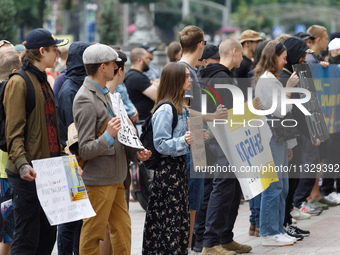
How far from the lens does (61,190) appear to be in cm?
499

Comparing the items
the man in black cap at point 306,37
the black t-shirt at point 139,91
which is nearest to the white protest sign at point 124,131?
the black t-shirt at point 139,91

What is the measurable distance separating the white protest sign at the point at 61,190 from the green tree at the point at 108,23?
21.4 meters

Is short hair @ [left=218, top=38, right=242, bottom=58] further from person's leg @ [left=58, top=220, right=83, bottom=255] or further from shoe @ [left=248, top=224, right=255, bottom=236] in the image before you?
person's leg @ [left=58, top=220, right=83, bottom=255]

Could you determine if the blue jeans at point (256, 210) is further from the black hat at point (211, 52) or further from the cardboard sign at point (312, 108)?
the black hat at point (211, 52)

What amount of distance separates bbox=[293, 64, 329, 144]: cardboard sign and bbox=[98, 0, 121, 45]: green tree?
18888 mm

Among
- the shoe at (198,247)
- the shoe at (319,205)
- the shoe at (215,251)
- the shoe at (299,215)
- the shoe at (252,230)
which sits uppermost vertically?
the shoe at (215,251)

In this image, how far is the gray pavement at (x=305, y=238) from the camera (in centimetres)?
706

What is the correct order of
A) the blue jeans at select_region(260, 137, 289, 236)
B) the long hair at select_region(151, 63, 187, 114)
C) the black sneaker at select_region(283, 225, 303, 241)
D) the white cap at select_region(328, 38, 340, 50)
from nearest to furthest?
the long hair at select_region(151, 63, 187, 114) → the blue jeans at select_region(260, 137, 289, 236) → the black sneaker at select_region(283, 225, 303, 241) → the white cap at select_region(328, 38, 340, 50)

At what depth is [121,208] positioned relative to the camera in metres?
5.45

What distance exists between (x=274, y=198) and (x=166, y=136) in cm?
197

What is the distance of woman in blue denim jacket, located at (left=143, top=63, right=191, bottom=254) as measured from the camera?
577 cm

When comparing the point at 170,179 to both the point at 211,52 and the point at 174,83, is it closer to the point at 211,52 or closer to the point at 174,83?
the point at 174,83

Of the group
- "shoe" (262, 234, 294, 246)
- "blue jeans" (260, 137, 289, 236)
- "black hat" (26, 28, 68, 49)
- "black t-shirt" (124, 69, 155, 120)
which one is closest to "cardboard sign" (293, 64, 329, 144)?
"blue jeans" (260, 137, 289, 236)

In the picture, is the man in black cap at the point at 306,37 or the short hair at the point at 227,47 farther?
the man in black cap at the point at 306,37
